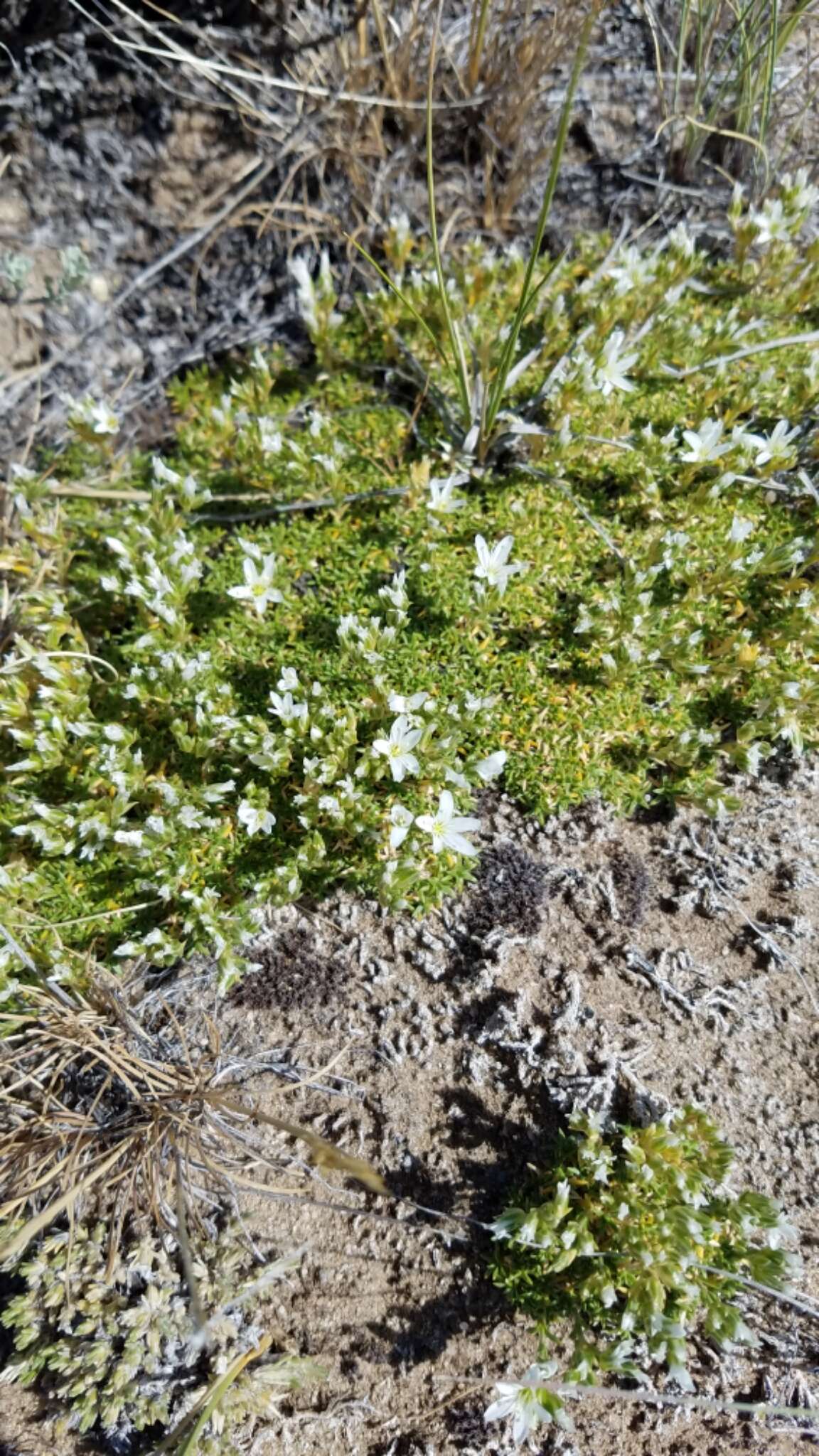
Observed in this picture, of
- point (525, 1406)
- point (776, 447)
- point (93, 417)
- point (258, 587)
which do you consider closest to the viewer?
point (525, 1406)

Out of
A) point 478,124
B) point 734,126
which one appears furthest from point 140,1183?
point 734,126

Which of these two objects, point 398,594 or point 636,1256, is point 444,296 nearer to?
point 398,594

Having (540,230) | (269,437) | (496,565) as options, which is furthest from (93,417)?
(540,230)

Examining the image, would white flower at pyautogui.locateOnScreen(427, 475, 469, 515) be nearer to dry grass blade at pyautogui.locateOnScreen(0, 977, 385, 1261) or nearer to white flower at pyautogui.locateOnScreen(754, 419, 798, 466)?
white flower at pyautogui.locateOnScreen(754, 419, 798, 466)

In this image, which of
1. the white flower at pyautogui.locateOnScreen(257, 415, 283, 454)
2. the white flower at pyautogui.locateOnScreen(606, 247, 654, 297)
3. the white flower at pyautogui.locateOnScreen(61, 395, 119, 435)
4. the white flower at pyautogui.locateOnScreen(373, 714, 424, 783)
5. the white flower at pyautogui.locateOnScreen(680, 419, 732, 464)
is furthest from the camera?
the white flower at pyautogui.locateOnScreen(606, 247, 654, 297)

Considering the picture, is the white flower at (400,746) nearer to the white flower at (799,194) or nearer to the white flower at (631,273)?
the white flower at (631,273)

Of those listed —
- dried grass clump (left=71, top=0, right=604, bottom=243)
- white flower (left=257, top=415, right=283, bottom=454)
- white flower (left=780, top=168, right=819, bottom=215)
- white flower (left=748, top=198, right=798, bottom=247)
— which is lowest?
white flower (left=257, top=415, right=283, bottom=454)

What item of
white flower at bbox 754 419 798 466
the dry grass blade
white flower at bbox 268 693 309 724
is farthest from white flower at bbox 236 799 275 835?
white flower at bbox 754 419 798 466
